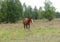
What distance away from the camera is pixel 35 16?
113 m

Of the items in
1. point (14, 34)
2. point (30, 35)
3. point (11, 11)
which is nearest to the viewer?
point (30, 35)

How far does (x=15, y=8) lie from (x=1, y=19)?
6.28 meters

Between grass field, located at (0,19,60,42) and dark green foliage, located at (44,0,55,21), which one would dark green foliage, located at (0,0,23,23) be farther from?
grass field, located at (0,19,60,42)

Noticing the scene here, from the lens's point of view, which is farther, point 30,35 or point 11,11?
point 11,11

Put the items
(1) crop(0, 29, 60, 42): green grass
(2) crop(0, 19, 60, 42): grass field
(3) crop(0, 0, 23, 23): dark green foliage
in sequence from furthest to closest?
(3) crop(0, 0, 23, 23): dark green foliage → (1) crop(0, 29, 60, 42): green grass → (2) crop(0, 19, 60, 42): grass field

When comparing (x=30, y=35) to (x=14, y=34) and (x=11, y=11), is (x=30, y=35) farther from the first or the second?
(x=11, y=11)

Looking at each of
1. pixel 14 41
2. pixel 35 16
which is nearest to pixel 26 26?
pixel 14 41

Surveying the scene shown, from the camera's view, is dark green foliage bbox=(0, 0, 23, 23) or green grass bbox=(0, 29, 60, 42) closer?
green grass bbox=(0, 29, 60, 42)

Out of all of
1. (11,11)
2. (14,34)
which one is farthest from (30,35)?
(11,11)

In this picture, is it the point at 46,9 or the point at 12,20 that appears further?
the point at 46,9

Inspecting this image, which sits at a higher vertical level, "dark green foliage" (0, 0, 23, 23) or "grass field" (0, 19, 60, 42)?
"grass field" (0, 19, 60, 42)

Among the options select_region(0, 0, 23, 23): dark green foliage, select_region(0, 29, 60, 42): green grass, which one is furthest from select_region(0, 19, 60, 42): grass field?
select_region(0, 0, 23, 23): dark green foliage

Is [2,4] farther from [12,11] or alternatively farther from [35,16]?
[35,16]

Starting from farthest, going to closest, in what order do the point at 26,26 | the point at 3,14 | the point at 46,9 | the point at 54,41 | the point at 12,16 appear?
the point at 46,9, the point at 12,16, the point at 3,14, the point at 26,26, the point at 54,41
